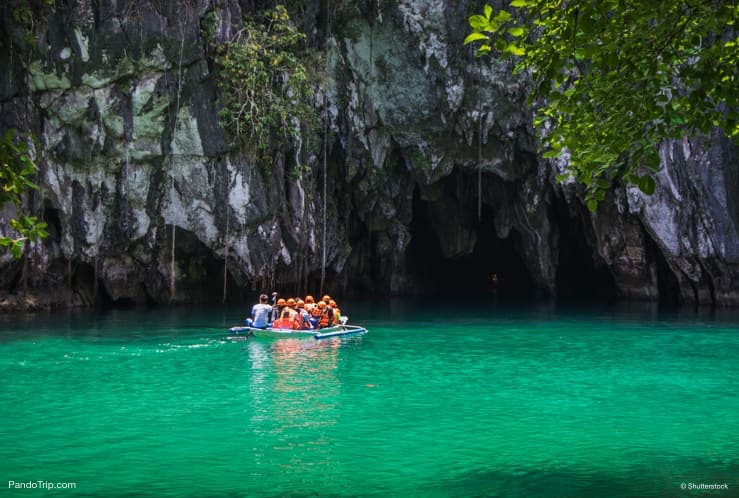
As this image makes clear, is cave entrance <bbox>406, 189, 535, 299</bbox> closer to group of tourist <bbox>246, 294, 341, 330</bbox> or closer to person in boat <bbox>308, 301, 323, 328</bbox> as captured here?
group of tourist <bbox>246, 294, 341, 330</bbox>

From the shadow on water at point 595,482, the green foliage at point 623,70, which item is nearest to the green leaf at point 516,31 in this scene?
the green foliage at point 623,70

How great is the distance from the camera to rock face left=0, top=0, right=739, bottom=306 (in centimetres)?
2695

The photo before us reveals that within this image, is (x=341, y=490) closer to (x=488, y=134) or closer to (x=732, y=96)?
(x=732, y=96)

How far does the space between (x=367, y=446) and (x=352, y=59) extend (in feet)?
78.3

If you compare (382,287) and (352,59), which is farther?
(382,287)

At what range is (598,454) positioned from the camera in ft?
32.1

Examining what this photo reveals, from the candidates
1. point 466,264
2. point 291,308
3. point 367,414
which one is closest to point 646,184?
point 367,414

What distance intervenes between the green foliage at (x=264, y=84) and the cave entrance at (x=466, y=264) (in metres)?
12.6

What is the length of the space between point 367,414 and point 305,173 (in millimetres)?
19931

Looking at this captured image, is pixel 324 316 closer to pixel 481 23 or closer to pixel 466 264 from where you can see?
pixel 481 23

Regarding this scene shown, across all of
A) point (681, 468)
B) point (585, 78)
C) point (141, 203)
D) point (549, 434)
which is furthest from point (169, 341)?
point (585, 78)

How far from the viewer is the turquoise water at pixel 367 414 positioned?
8.76m

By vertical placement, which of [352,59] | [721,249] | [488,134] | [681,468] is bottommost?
[681,468]

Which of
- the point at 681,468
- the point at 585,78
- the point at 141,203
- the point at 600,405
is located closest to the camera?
the point at 585,78
